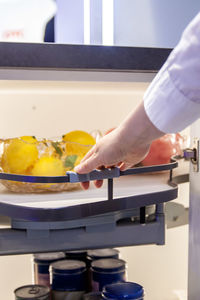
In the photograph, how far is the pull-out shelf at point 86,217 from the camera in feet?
2.20

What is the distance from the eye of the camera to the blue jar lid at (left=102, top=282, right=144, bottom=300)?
787 mm

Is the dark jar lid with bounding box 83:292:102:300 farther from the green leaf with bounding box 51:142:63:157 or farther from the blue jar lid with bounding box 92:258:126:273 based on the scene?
the green leaf with bounding box 51:142:63:157

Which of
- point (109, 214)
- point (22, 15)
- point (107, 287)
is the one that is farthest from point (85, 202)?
point (22, 15)

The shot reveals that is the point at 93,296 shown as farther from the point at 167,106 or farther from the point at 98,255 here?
the point at 167,106

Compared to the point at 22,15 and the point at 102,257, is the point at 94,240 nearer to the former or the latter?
the point at 102,257

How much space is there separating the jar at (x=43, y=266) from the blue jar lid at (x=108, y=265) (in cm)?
10

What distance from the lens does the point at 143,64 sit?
28.3 inches

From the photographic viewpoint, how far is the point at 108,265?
0.92 meters

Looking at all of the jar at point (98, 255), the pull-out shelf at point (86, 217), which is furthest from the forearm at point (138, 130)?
the jar at point (98, 255)

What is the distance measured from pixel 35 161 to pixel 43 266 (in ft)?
1.01

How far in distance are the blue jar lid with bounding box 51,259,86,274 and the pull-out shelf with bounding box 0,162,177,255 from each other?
0.18m

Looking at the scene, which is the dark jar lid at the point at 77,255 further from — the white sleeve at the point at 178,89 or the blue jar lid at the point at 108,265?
the white sleeve at the point at 178,89

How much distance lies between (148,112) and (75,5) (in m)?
0.39

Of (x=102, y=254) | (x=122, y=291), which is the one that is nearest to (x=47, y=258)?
(x=102, y=254)
